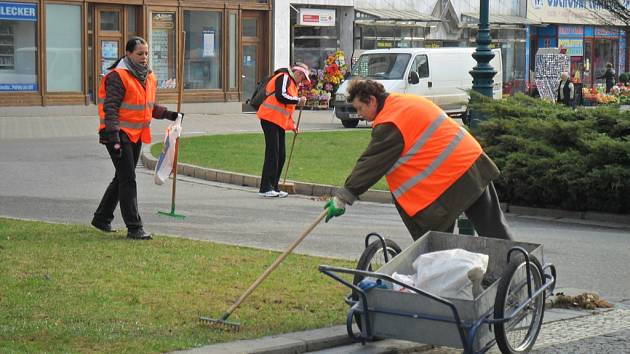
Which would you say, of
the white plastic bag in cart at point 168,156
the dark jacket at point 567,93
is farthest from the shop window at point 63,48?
the white plastic bag in cart at point 168,156

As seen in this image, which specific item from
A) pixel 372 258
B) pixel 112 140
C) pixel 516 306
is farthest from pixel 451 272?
pixel 112 140

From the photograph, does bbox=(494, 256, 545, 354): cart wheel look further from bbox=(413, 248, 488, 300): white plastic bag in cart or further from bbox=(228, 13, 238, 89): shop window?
bbox=(228, 13, 238, 89): shop window

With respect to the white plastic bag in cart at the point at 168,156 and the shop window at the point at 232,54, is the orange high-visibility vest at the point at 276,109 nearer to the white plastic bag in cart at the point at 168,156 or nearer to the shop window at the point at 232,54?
the white plastic bag in cart at the point at 168,156

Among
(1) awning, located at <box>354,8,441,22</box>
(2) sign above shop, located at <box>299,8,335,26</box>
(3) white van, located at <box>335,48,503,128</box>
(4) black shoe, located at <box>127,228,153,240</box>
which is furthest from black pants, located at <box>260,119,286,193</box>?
(1) awning, located at <box>354,8,441,22</box>

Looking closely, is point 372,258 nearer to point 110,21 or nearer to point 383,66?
point 383,66

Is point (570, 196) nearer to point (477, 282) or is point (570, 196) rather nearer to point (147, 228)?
point (147, 228)

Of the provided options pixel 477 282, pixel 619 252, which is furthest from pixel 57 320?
pixel 619 252

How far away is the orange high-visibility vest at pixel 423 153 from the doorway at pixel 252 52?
27864 millimetres

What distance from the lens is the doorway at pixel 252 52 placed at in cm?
3544

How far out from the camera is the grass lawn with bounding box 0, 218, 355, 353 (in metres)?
7.02

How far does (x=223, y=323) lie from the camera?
7414 millimetres

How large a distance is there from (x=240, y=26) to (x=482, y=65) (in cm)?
2384

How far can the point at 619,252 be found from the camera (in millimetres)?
11773

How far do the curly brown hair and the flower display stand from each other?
2855 centimetres
